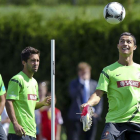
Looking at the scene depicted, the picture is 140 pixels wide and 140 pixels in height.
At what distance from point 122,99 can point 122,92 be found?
0.11 m

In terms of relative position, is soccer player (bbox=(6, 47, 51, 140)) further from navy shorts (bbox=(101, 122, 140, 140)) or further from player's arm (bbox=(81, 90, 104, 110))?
navy shorts (bbox=(101, 122, 140, 140))

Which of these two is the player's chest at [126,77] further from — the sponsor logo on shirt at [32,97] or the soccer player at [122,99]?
the sponsor logo on shirt at [32,97]

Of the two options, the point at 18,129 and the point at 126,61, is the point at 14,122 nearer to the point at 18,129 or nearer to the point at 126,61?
the point at 18,129

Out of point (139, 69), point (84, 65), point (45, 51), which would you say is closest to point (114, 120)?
point (139, 69)

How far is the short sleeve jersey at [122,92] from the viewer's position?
7.15m

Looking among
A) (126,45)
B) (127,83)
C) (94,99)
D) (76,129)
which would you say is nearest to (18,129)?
(94,99)

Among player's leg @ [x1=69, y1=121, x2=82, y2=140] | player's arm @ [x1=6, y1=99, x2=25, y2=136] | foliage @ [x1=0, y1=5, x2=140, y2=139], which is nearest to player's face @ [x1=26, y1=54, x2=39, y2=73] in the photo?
player's arm @ [x1=6, y1=99, x2=25, y2=136]

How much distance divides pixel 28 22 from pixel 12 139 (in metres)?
6.55

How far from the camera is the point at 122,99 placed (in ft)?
23.6

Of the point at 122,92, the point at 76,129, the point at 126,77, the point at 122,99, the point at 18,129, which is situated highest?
the point at 126,77

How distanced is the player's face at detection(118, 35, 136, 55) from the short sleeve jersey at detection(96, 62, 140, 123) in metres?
0.28

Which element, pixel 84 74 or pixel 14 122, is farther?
pixel 84 74

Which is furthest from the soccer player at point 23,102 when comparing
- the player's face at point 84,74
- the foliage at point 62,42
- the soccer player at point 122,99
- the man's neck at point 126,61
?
the foliage at point 62,42

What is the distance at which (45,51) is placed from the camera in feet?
45.4
